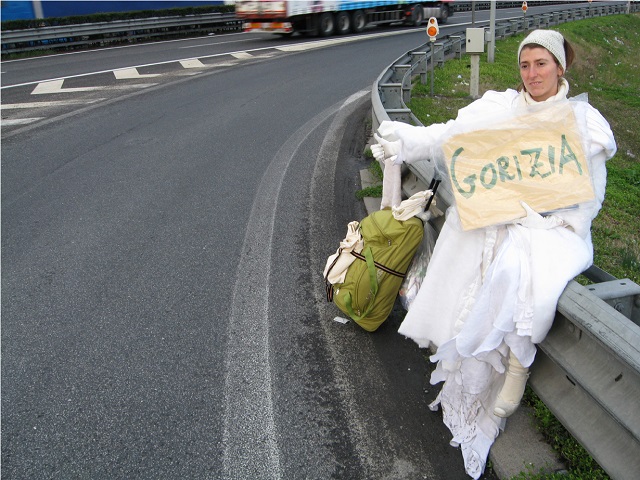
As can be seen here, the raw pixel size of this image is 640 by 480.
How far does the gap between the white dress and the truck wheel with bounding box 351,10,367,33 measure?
23022 millimetres

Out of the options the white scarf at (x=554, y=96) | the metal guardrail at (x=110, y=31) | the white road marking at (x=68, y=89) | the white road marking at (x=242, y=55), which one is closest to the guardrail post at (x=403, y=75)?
the white road marking at (x=68, y=89)

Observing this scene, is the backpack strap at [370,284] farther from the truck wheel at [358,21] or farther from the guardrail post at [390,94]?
the truck wheel at [358,21]

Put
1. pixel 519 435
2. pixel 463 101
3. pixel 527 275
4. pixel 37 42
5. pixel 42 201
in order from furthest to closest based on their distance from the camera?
pixel 37 42 < pixel 463 101 < pixel 42 201 < pixel 519 435 < pixel 527 275

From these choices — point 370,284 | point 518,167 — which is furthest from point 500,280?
point 370,284

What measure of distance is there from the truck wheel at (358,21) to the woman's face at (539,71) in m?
23.1

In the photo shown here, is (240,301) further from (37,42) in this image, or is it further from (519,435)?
(37,42)

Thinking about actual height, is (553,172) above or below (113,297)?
above

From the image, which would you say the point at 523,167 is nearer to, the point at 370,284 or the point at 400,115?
the point at 370,284

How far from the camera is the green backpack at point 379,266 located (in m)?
3.87

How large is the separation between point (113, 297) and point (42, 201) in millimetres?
2733

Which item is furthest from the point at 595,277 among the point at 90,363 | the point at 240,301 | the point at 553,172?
the point at 90,363

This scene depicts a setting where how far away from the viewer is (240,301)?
4641 mm

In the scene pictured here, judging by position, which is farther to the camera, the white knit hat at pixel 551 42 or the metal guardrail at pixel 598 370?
the white knit hat at pixel 551 42

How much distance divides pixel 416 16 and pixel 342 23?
17.8 feet
